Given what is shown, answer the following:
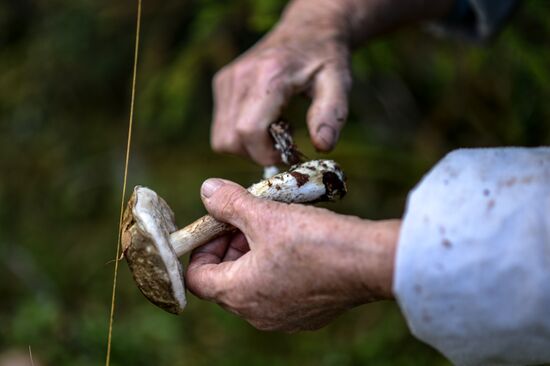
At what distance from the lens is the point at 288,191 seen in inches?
62.5

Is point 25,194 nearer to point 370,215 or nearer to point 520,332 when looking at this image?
point 370,215

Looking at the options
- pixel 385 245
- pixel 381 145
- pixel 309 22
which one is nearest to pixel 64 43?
pixel 381 145

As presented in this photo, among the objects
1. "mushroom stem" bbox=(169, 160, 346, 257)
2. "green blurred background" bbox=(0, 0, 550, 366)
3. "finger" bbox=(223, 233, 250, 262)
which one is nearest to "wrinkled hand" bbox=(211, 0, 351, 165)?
"mushroom stem" bbox=(169, 160, 346, 257)

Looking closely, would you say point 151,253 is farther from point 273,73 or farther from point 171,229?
point 273,73

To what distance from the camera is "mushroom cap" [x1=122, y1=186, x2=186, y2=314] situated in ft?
4.67

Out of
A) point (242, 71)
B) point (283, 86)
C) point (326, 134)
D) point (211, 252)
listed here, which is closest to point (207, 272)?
point (211, 252)

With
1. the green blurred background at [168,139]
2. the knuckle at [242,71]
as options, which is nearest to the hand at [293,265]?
the knuckle at [242,71]

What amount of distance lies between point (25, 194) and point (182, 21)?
1.41 meters

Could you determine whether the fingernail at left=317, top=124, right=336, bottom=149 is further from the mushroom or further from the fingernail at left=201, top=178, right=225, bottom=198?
the fingernail at left=201, top=178, right=225, bottom=198

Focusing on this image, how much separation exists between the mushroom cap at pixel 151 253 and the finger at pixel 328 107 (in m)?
0.57

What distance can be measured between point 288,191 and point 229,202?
0.19 meters

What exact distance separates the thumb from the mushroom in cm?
7

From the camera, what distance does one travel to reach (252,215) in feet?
4.57

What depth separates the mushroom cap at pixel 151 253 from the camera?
1425 millimetres
